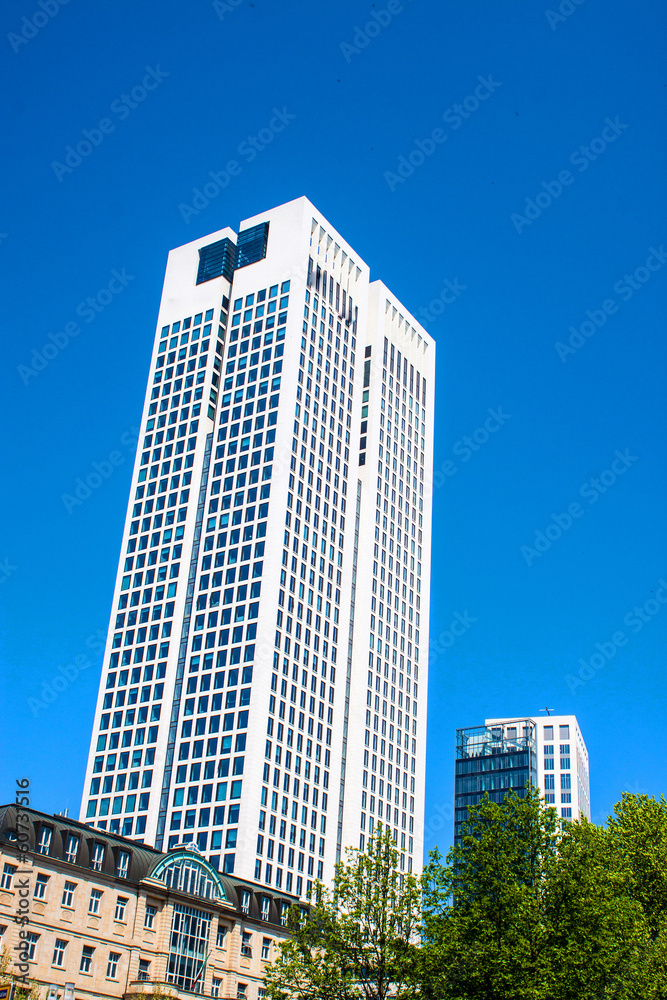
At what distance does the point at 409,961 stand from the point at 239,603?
246ft

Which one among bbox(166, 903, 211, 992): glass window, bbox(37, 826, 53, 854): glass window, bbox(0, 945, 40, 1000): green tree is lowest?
bbox(0, 945, 40, 1000): green tree

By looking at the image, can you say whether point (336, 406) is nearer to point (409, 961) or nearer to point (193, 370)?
point (193, 370)

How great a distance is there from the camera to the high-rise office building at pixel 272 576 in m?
128

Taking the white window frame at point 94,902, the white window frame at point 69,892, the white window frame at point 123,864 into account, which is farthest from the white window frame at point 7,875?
the white window frame at point 123,864

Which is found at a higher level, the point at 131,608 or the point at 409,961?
the point at 131,608

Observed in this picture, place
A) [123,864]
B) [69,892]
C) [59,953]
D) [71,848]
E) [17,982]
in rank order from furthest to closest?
[123,864], [71,848], [69,892], [59,953], [17,982]

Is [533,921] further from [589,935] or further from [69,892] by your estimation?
[69,892]

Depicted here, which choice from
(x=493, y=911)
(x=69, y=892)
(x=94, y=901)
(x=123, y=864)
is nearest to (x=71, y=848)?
(x=69, y=892)

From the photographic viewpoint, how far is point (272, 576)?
13438cm

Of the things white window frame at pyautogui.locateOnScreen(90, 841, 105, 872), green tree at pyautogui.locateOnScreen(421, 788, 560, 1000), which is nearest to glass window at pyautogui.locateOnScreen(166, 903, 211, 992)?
white window frame at pyautogui.locateOnScreen(90, 841, 105, 872)

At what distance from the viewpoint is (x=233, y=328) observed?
156m

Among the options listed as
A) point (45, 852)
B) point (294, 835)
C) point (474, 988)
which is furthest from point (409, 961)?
point (294, 835)

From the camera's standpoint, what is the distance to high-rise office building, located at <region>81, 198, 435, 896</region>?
421ft

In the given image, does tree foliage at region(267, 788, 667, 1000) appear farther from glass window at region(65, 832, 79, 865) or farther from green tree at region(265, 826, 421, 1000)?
glass window at region(65, 832, 79, 865)
